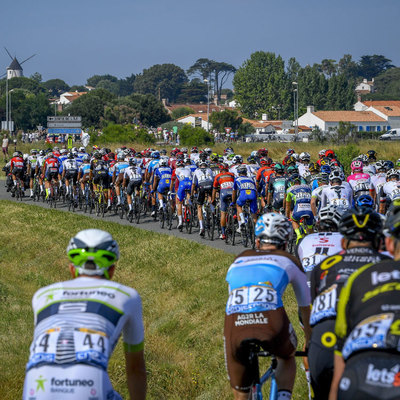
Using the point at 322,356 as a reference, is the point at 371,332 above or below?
above

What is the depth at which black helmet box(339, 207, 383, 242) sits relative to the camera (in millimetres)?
5461

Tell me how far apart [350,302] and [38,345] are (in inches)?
69.6

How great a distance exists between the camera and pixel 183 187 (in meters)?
19.8

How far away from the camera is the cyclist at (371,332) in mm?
4133

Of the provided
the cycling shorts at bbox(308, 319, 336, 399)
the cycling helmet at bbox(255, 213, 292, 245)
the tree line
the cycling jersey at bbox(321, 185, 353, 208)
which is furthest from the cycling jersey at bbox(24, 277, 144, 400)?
the tree line

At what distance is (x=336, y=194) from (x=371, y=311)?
879 cm

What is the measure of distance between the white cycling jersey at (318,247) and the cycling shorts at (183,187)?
1243cm

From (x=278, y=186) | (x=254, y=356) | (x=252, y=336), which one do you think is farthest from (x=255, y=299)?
(x=278, y=186)

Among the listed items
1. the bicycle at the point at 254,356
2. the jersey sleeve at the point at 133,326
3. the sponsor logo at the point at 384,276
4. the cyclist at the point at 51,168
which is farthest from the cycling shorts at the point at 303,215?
the cyclist at the point at 51,168

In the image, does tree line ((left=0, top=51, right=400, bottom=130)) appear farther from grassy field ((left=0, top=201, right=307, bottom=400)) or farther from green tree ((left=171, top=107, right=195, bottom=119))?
grassy field ((left=0, top=201, right=307, bottom=400))

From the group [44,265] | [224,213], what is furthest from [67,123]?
[224,213]

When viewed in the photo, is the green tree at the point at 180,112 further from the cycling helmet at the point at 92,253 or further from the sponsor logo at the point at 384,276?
the sponsor logo at the point at 384,276

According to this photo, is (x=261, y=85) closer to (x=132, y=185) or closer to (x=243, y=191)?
(x=132, y=185)

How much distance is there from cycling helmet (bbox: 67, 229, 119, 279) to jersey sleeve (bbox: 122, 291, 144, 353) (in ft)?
0.89
